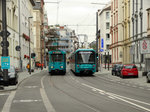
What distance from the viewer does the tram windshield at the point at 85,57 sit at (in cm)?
4091

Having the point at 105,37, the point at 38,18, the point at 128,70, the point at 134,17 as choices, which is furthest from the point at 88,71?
the point at 38,18

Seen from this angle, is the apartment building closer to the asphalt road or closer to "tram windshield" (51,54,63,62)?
"tram windshield" (51,54,63,62)

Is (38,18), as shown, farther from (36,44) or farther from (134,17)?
(134,17)

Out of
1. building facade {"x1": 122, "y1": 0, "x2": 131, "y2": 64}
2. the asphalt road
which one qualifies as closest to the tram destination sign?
the asphalt road

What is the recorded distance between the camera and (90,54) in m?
40.9

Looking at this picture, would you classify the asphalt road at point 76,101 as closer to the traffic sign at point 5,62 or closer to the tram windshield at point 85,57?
the traffic sign at point 5,62

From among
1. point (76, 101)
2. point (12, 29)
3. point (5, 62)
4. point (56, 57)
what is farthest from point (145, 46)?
point (12, 29)

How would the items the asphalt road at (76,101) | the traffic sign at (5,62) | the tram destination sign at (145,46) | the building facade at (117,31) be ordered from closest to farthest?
the asphalt road at (76,101) < the traffic sign at (5,62) < the tram destination sign at (145,46) < the building facade at (117,31)

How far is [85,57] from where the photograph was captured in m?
41.1

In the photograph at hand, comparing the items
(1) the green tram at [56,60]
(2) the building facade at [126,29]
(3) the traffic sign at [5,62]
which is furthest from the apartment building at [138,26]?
(3) the traffic sign at [5,62]

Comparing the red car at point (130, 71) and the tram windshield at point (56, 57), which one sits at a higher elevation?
the tram windshield at point (56, 57)

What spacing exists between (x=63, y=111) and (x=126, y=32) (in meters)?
51.5

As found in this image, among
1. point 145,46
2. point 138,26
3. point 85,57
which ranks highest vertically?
point 138,26

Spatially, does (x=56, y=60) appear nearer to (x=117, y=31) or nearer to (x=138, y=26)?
(x=138, y=26)
